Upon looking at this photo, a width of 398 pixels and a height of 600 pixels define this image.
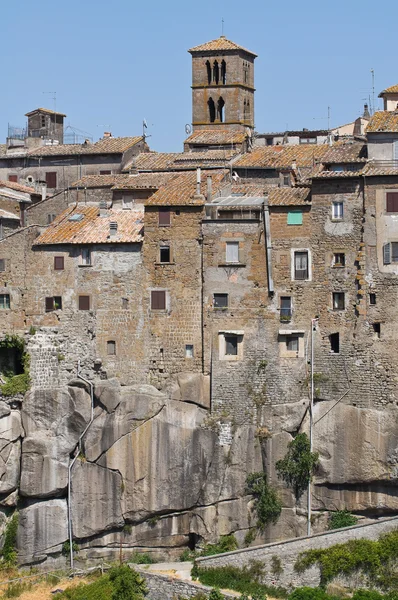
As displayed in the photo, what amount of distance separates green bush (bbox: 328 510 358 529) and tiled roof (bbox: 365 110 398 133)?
15.8 metres

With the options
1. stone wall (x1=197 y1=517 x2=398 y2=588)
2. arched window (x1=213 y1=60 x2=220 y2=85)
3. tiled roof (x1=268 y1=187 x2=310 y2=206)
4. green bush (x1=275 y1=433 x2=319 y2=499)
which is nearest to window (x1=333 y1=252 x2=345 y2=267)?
tiled roof (x1=268 y1=187 x2=310 y2=206)

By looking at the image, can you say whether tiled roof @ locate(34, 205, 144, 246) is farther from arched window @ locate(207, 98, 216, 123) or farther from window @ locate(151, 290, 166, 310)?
arched window @ locate(207, 98, 216, 123)

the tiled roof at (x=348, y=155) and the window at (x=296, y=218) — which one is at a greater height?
the tiled roof at (x=348, y=155)

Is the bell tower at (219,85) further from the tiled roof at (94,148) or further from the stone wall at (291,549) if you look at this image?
the stone wall at (291,549)

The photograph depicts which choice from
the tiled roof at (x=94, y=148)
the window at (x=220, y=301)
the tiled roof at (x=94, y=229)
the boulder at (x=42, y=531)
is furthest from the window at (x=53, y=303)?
the tiled roof at (x=94, y=148)

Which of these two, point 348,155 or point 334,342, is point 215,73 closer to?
point 348,155

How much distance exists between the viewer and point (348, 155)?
7425 cm

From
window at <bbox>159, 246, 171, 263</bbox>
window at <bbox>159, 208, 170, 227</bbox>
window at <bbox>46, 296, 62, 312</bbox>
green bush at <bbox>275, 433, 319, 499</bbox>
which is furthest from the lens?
window at <bbox>46, 296, 62, 312</bbox>

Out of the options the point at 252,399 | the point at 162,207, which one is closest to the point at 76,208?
the point at 162,207

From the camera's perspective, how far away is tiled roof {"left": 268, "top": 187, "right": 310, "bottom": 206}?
72294 mm

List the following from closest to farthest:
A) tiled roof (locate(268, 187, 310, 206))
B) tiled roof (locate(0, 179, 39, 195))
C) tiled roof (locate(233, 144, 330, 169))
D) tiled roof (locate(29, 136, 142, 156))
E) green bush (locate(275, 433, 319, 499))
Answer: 1. green bush (locate(275, 433, 319, 499))
2. tiled roof (locate(268, 187, 310, 206))
3. tiled roof (locate(233, 144, 330, 169))
4. tiled roof (locate(0, 179, 39, 195))
5. tiled roof (locate(29, 136, 142, 156))

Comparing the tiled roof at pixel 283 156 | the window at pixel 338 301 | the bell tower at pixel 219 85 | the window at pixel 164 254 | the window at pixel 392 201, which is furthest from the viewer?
the bell tower at pixel 219 85

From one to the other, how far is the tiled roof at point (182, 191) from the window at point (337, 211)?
5.61 metres

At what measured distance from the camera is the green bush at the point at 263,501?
71062mm
